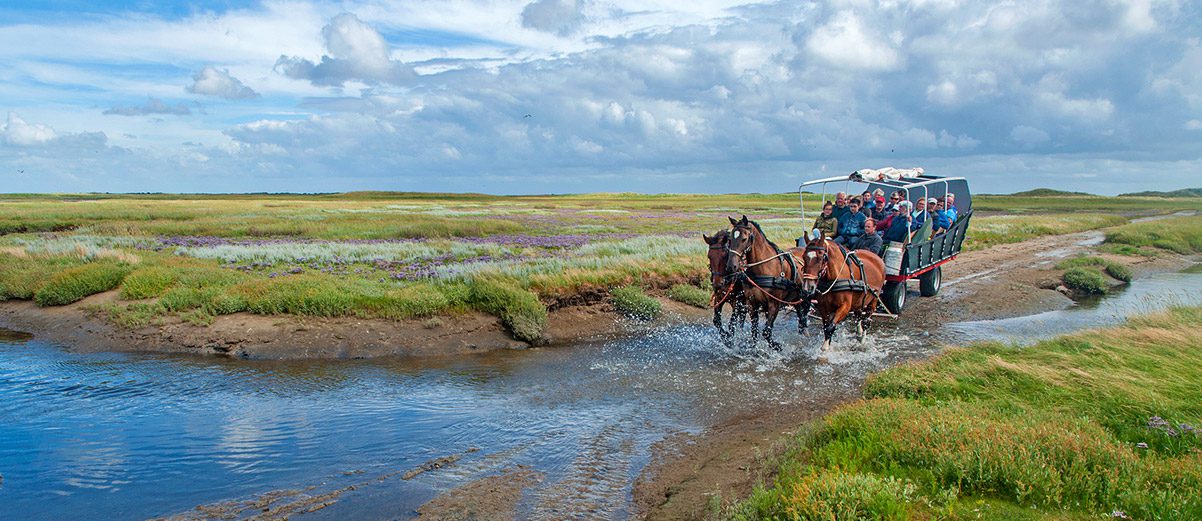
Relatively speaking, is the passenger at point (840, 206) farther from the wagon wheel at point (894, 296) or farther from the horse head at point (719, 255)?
the horse head at point (719, 255)

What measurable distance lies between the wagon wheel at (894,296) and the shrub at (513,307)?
343 inches

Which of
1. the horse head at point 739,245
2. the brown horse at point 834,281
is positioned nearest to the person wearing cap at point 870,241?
the brown horse at point 834,281

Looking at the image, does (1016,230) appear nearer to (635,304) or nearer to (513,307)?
(635,304)

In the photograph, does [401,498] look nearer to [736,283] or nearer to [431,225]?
[736,283]

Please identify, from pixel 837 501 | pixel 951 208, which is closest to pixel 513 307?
pixel 837 501

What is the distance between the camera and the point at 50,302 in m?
16.2

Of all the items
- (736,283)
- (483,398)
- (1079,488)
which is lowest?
(483,398)

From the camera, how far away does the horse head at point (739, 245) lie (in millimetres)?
11695

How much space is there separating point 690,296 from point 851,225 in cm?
472

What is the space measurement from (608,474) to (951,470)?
3.47m

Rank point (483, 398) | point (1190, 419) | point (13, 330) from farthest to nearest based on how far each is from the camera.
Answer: point (13, 330) → point (483, 398) → point (1190, 419)

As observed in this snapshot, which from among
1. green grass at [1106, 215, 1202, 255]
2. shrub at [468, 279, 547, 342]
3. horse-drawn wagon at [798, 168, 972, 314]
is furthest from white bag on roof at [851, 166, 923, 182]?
green grass at [1106, 215, 1202, 255]

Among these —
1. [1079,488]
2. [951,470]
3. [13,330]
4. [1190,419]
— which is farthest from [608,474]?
[13,330]

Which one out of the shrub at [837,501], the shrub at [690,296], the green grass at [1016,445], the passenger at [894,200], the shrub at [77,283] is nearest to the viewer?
the shrub at [837,501]
